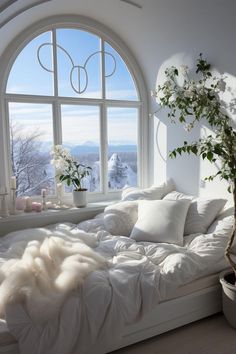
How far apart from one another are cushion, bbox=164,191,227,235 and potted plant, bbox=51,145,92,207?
1238 mm

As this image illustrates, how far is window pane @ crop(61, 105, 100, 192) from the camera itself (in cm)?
396

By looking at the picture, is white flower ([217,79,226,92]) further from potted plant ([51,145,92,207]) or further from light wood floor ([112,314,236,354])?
light wood floor ([112,314,236,354])

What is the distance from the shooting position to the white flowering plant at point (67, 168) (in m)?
3.66

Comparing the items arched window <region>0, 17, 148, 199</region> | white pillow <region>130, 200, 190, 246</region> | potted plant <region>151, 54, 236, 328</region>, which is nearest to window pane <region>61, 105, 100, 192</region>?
arched window <region>0, 17, 148, 199</region>

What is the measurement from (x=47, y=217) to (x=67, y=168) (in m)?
0.60

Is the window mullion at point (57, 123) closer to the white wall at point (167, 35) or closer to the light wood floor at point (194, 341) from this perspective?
the white wall at point (167, 35)

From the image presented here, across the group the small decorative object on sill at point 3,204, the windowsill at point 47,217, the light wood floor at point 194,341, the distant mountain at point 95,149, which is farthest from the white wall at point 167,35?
the small decorative object on sill at point 3,204

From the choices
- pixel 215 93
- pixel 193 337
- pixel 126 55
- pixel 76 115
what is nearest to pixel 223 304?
pixel 193 337

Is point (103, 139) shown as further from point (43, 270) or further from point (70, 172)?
point (43, 270)

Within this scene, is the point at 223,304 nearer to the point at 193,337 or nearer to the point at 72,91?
the point at 193,337

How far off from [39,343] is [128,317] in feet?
1.91

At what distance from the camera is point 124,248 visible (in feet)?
9.29

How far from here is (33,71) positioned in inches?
146

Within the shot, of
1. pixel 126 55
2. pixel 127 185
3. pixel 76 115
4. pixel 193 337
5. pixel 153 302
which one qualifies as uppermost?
pixel 126 55
